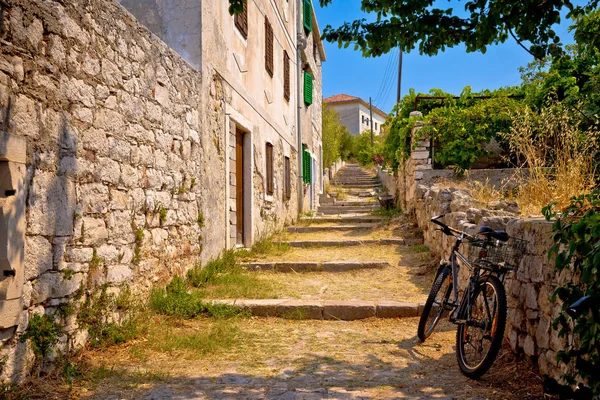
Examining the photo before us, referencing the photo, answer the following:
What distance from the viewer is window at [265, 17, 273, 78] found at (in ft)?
32.7

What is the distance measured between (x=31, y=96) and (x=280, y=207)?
7.89 m

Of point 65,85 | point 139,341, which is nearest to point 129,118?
point 65,85

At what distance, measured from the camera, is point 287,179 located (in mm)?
11961

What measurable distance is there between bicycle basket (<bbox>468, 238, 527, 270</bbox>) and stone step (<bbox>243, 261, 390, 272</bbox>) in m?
3.65

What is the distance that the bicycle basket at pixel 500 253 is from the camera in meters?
3.50

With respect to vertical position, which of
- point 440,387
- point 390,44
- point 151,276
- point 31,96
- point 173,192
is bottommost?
point 440,387

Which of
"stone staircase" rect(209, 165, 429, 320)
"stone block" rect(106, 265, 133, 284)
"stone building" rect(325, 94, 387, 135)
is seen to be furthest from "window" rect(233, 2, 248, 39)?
"stone building" rect(325, 94, 387, 135)

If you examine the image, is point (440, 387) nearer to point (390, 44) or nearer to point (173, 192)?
point (390, 44)

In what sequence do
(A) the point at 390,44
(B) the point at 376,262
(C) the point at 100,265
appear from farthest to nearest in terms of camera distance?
(B) the point at 376,262 < (C) the point at 100,265 < (A) the point at 390,44

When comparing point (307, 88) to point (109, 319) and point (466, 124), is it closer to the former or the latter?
point (466, 124)

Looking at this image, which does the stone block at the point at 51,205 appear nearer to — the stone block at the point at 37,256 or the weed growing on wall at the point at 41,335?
the stone block at the point at 37,256

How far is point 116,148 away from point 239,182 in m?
4.08

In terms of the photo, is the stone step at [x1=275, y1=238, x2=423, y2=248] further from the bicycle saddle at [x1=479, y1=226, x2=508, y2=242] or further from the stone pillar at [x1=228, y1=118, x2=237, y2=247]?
the bicycle saddle at [x1=479, y1=226, x2=508, y2=242]

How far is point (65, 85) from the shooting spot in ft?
11.9
